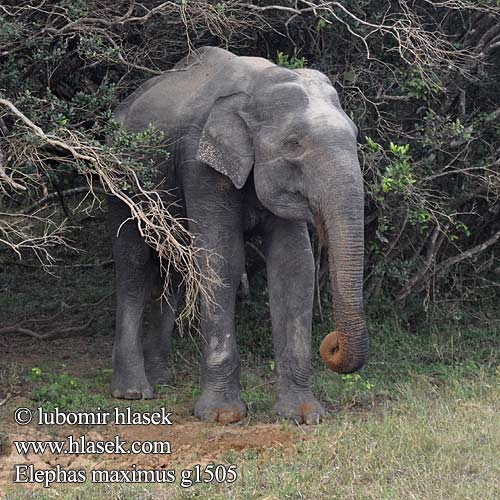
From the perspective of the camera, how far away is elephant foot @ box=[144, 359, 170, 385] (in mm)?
8641

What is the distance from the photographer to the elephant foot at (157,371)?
28.3 feet

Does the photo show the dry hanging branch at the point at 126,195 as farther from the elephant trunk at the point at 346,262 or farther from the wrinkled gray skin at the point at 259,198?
the elephant trunk at the point at 346,262

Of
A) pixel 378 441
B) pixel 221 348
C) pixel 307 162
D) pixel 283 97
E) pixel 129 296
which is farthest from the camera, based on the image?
pixel 129 296

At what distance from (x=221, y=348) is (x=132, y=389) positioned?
105 centimetres

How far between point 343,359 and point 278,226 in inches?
54.3

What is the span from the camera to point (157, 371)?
28.5 ft

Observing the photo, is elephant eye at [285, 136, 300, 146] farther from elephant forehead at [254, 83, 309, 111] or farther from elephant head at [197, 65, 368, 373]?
elephant forehead at [254, 83, 309, 111]

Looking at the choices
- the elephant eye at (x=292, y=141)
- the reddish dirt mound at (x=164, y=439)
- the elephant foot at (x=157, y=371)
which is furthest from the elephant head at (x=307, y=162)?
the elephant foot at (x=157, y=371)

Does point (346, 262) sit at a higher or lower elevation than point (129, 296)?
higher

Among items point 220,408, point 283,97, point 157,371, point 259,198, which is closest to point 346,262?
point 259,198

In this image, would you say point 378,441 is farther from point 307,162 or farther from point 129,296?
point 129,296

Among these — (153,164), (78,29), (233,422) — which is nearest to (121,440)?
(233,422)

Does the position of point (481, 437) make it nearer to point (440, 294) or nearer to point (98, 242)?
point (440, 294)

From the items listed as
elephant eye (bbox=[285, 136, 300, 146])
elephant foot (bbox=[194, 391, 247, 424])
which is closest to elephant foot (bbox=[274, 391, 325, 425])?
elephant foot (bbox=[194, 391, 247, 424])
